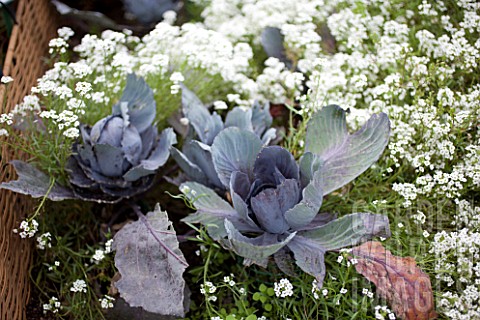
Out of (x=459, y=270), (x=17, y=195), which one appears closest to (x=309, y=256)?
(x=459, y=270)

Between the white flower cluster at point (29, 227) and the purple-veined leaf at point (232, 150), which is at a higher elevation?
the purple-veined leaf at point (232, 150)

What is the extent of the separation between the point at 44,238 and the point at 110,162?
0.82 feet

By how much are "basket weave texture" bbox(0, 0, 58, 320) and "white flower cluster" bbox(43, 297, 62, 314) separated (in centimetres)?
6

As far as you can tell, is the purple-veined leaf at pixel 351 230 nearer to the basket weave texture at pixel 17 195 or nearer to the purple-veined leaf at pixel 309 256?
the purple-veined leaf at pixel 309 256

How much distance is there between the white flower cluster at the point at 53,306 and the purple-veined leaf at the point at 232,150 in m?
0.49

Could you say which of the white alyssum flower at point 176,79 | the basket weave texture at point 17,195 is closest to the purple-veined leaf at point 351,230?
the white alyssum flower at point 176,79

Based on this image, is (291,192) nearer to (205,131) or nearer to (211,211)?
(211,211)

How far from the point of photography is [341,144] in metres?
1.34

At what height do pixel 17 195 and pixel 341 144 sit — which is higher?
pixel 341 144

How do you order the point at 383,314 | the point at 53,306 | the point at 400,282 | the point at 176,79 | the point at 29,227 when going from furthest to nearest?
the point at 176,79, the point at 53,306, the point at 29,227, the point at 400,282, the point at 383,314

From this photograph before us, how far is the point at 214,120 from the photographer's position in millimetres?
1441

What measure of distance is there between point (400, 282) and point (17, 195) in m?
0.97

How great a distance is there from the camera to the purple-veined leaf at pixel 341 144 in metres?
1.27

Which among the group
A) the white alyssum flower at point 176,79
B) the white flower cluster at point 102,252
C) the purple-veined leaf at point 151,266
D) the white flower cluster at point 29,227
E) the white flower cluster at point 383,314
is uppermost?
the white alyssum flower at point 176,79
